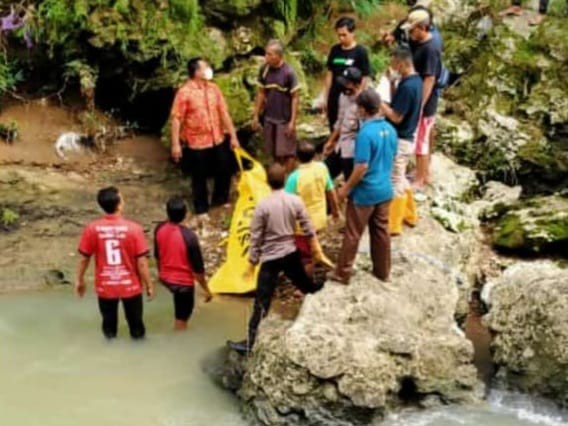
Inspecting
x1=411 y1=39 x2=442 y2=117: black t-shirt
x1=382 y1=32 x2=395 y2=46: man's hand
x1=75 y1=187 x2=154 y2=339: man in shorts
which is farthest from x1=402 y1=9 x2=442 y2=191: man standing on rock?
x1=75 y1=187 x2=154 y2=339: man in shorts

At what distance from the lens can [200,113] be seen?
9.99m

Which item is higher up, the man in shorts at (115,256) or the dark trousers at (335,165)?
the dark trousers at (335,165)

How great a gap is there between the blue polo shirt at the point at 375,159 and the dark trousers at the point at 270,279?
698mm

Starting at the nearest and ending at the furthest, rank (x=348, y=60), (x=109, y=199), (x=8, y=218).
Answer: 1. (x=109, y=199)
2. (x=348, y=60)
3. (x=8, y=218)

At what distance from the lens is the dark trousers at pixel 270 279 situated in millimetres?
7785

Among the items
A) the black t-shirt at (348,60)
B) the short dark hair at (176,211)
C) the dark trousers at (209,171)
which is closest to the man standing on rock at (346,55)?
the black t-shirt at (348,60)

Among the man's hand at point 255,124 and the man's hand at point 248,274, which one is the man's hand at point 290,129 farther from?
the man's hand at point 248,274

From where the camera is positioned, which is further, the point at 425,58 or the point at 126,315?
the point at 425,58

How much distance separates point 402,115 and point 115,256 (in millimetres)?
2493

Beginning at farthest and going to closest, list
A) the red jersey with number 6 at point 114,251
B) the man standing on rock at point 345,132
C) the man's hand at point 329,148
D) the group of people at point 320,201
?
the man's hand at point 329,148 → the man standing on rock at point 345,132 → the red jersey with number 6 at point 114,251 → the group of people at point 320,201

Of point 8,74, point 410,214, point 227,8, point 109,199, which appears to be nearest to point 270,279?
point 109,199

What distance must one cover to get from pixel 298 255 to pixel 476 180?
3620 millimetres

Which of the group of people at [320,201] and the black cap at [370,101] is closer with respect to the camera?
the black cap at [370,101]

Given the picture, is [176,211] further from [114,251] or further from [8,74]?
[8,74]
